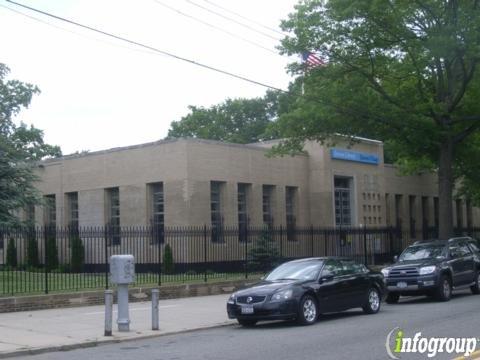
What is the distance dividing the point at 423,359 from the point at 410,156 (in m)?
23.6

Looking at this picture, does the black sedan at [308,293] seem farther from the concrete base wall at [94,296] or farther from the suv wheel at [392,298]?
the concrete base wall at [94,296]

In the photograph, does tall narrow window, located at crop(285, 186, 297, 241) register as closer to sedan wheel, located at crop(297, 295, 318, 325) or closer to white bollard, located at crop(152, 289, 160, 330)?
sedan wheel, located at crop(297, 295, 318, 325)

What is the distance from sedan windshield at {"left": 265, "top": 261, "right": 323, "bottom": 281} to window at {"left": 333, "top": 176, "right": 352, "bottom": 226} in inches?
905

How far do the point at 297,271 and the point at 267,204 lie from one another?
67.8 feet

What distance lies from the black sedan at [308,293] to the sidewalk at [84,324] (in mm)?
1368

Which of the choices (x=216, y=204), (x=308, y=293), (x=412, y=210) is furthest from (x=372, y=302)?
(x=412, y=210)

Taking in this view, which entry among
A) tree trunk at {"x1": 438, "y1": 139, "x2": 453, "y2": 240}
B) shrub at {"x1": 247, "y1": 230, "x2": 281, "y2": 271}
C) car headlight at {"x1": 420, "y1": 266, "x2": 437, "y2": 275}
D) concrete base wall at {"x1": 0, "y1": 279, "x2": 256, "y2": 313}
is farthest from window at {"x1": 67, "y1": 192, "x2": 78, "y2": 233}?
car headlight at {"x1": 420, "y1": 266, "x2": 437, "y2": 275}

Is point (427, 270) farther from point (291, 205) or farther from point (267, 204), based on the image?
point (291, 205)

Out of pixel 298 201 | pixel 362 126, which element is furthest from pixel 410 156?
pixel 298 201

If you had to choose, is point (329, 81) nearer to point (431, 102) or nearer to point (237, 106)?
point (431, 102)

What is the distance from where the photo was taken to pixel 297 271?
627 inches

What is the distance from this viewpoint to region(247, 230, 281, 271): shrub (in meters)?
30.1

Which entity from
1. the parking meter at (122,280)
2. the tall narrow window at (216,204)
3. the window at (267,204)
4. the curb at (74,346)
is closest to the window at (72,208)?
the tall narrow window at (216,204)

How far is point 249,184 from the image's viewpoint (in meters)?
35.0
